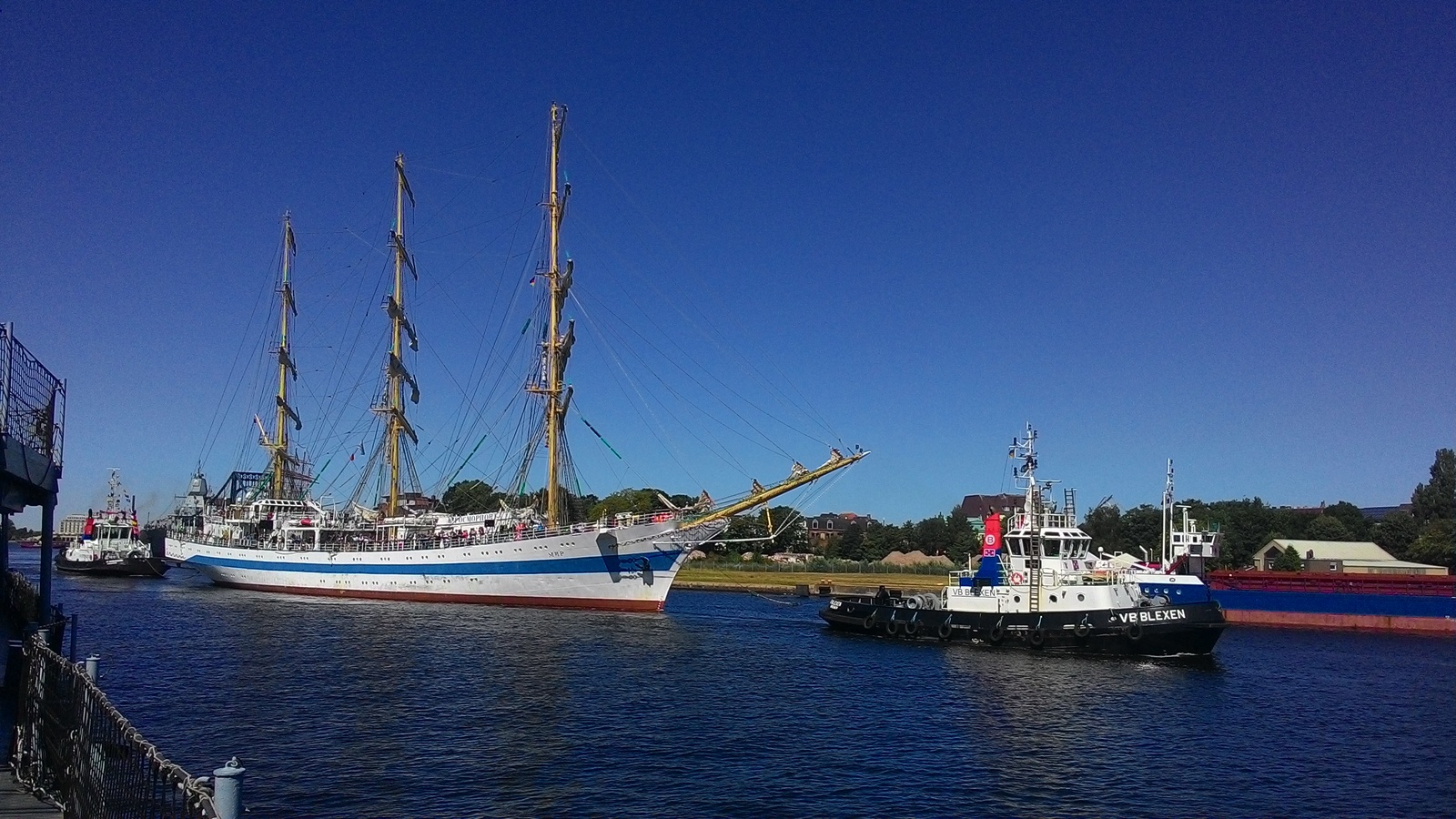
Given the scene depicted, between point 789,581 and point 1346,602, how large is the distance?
2352 inches

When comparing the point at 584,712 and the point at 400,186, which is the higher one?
the point at 400,186

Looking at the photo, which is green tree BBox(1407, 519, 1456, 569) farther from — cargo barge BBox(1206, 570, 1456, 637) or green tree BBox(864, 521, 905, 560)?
green tree BBox(864, 521, 905, 560)

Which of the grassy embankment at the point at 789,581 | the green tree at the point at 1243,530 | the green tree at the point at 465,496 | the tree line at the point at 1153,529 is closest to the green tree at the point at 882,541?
the tree line at the point at 1153,529

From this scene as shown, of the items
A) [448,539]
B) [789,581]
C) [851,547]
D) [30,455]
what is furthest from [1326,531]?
[30,455]

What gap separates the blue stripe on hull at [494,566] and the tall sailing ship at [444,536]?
0.08m

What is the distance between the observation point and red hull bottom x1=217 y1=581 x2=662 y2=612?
63.6m

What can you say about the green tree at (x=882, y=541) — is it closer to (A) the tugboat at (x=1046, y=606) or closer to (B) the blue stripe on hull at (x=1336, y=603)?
(B) the blue stripe on hull at (x=1336, y=603)

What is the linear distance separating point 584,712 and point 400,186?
7191cm

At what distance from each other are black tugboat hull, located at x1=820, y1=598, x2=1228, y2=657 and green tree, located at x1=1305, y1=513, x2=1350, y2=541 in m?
99.5

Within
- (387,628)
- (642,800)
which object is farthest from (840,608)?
(642,800)

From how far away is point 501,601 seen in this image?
66.8 m

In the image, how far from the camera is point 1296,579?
7331 cm

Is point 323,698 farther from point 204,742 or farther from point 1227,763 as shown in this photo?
point 1227,763

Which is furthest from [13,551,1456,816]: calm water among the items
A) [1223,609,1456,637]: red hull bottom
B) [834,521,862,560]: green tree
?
[834,521,862,560]: green tree
